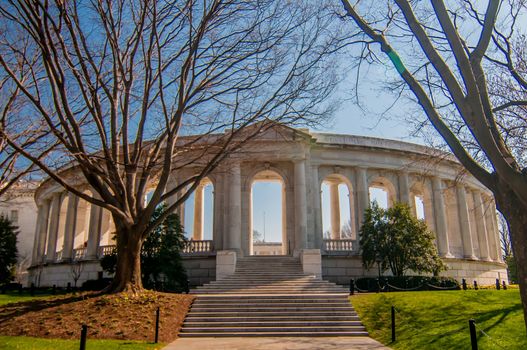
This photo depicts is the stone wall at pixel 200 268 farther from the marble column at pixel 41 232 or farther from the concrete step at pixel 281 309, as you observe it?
the marble column at pixel 41 232

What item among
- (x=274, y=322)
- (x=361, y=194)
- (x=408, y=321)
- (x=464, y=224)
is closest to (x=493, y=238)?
(x=464, y=224)

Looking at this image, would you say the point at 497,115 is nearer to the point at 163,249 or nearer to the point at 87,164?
the point at 87,164

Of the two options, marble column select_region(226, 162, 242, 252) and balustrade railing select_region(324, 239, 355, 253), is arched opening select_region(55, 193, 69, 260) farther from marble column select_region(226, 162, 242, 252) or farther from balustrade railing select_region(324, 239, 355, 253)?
balustrade railing select_region(324, 239, 355, 253)

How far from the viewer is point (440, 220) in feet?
122

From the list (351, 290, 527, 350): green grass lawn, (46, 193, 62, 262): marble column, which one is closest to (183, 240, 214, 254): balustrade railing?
(351, 290, 527, 350): green grass lawn

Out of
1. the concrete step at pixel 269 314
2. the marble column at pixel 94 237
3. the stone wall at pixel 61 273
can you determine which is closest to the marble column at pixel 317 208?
the concrete step at pixel 269 314

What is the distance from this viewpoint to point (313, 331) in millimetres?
17266

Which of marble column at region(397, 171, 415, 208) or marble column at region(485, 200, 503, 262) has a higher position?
marble column at region(397, 171, 415, 208)

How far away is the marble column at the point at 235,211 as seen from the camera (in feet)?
104

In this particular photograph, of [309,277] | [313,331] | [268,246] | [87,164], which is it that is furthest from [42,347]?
[268,246]

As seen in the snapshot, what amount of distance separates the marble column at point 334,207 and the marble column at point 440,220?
8.25 metres

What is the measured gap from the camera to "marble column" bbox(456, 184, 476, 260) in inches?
1516

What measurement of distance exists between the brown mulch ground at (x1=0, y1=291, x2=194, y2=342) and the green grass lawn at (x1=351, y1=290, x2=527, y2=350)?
26.6ft

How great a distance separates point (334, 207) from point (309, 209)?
661cm
